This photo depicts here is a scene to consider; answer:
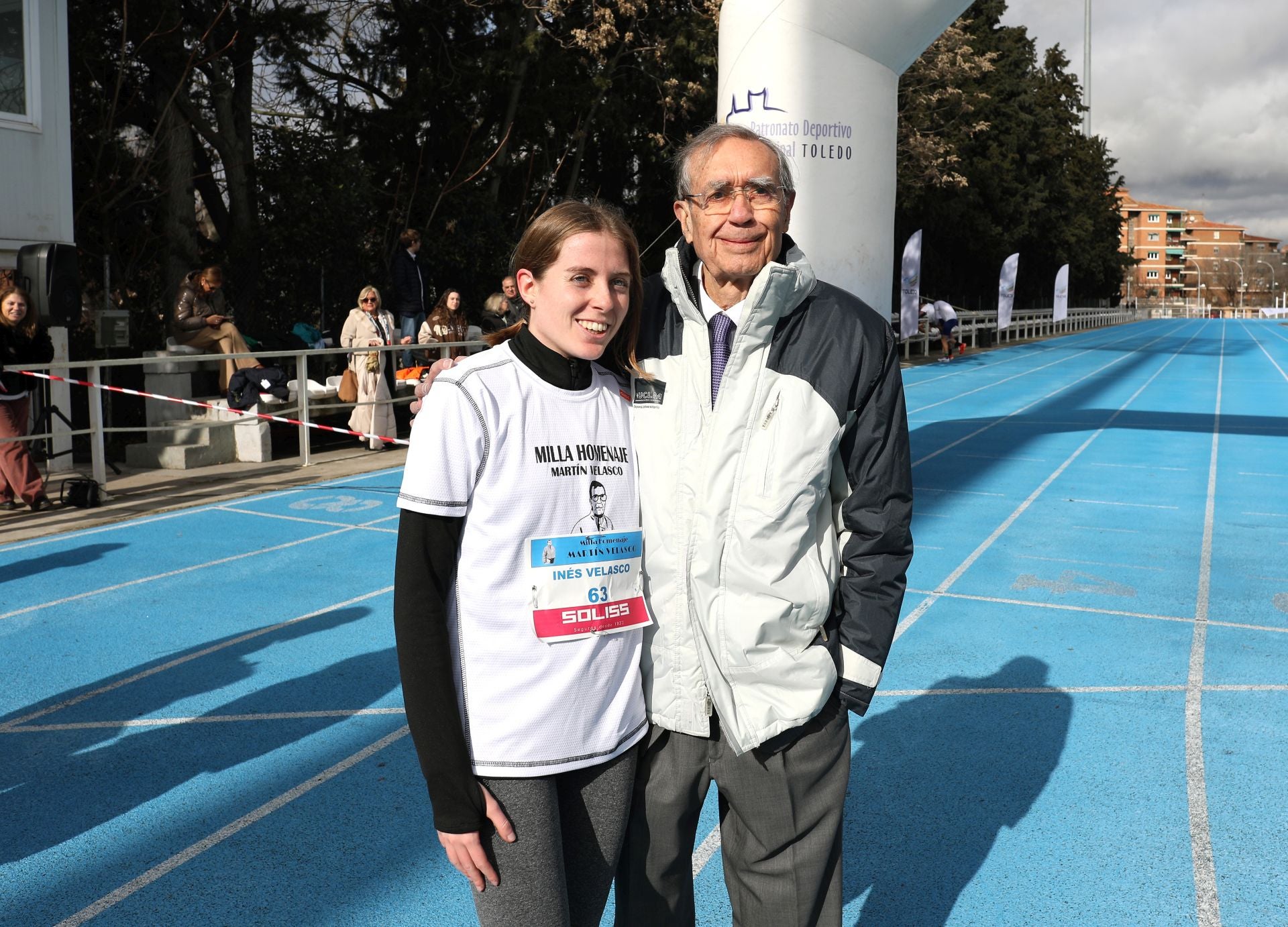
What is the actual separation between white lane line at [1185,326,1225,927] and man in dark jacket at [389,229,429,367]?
1011cm

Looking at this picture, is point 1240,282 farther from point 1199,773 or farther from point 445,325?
point 1199,773

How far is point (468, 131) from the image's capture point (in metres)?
20.8

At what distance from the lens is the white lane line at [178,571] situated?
22.1 feet

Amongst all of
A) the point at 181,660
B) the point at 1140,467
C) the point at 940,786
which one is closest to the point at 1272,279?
the point at 1140,467

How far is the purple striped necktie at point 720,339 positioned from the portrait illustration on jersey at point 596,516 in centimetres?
39

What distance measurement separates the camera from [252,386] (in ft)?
40.7

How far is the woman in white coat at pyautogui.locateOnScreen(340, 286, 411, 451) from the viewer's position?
529 inches

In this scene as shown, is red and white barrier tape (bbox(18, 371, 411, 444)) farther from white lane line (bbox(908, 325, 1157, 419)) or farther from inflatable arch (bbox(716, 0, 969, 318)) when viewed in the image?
white lane line (bbox(908, 325, 1157, 419))

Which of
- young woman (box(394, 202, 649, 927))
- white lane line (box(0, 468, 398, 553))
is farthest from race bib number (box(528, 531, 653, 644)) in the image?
white lane line (box(0, 468, 398, 553))

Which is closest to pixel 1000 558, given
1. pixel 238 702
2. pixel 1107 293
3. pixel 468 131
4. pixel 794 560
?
pixel 238 702

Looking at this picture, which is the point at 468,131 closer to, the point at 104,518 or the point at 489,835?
the point at 104,518

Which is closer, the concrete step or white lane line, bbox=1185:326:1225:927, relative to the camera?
white lane line, bbox=1185:326:1225:927

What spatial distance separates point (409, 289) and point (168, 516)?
6.37 meters

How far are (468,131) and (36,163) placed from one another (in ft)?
32.0
